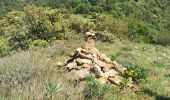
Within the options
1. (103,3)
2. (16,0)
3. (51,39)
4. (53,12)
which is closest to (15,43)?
(51,39)

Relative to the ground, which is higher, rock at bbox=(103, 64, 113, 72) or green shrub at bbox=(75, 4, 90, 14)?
rock at bbox=(103, 64, 113, 72)

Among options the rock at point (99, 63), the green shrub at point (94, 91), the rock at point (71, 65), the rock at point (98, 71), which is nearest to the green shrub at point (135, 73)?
the rock at point (99, 63)

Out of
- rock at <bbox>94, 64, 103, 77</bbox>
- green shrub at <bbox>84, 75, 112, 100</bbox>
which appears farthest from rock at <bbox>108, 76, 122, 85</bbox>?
green shrub at <bbox>84, 75, 112, 100</bbox>

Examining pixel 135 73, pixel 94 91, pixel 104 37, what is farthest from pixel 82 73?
pixel 104 37

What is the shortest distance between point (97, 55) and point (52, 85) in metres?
4.72

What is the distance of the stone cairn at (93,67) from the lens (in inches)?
338

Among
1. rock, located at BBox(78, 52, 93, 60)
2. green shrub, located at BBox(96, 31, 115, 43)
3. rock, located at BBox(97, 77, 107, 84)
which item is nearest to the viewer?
rock, located at BBox(97, 77, 107, 84)

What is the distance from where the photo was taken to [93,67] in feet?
29.2

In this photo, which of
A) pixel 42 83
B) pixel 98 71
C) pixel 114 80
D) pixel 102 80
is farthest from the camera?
pixel 114 80

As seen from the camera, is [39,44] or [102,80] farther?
[39,44]

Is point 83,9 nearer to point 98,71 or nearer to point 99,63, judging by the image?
point 99,63

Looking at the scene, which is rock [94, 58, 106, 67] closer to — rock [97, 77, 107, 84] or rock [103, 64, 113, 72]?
rock [103, 64, 113, 72]

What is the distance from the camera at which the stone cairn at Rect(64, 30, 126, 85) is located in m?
8.59

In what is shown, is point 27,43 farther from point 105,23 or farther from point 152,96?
point 105,23
